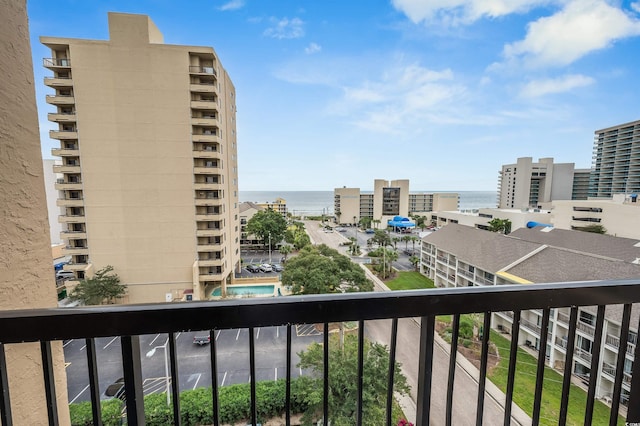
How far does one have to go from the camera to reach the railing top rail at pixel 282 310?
550mm

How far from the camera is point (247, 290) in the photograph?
34.2 ft

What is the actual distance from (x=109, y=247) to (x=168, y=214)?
228 cm

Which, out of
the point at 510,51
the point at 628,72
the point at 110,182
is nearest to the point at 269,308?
the point at 628,72

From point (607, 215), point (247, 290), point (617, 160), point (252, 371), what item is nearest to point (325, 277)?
point (247, 290)

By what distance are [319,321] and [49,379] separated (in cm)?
62

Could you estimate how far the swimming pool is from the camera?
33.0 feet

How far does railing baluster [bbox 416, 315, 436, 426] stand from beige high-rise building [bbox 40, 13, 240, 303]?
1019cm

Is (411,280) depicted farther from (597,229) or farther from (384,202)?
(384,202)

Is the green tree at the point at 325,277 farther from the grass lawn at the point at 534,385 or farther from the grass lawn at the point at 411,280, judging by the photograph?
the grass lawn at the point at 534,385

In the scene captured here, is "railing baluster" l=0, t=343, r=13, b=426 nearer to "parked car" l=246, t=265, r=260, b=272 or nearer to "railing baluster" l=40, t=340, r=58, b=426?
"railing baluster" l=40, t=340, r=58, b=426

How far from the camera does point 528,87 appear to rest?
528 centimetres

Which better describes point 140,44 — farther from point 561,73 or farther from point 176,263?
point 561,73

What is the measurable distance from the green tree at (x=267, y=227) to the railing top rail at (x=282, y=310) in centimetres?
1718

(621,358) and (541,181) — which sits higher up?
Result: (541,181)
